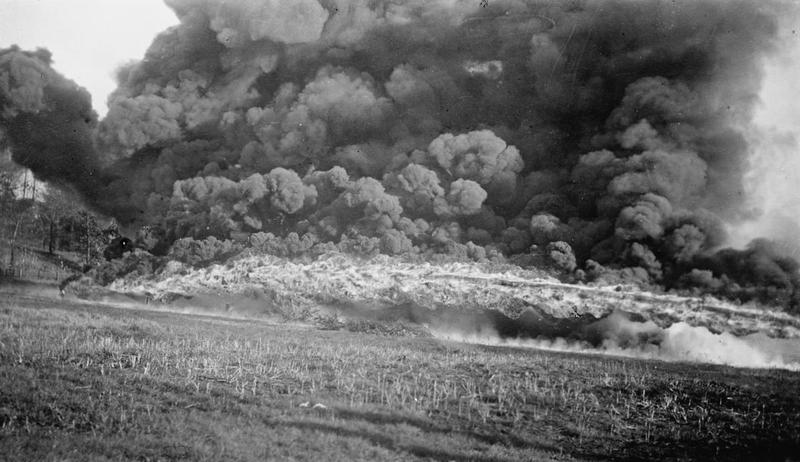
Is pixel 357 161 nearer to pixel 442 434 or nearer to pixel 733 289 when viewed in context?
pixel 733 289

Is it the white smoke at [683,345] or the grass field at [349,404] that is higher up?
the white smoke at [683,345]

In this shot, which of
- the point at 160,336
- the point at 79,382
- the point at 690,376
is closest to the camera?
the point at 79,382

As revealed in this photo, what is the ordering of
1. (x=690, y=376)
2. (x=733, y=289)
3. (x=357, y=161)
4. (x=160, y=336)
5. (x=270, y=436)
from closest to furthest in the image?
A: (x=270, y=436) < (x=690, y=376) < (x=160, y=336) < (x=733, y=289) < (x=357, y=161)

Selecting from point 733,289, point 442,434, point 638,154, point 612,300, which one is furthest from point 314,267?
point 442,434

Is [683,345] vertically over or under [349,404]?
over

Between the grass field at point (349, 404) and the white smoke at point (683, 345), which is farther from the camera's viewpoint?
the white smoke at point (683, 345)

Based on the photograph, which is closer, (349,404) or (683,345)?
(349,404)

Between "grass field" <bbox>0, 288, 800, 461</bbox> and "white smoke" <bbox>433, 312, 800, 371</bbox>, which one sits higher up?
"white smoke" <bbox>433, 312, 800, 371</bbox>

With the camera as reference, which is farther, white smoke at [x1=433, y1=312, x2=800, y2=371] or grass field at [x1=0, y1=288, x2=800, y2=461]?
white smoke at [x1=433, y1=312, x2=800, y2=371]
